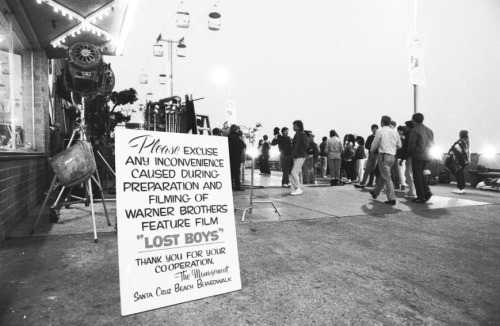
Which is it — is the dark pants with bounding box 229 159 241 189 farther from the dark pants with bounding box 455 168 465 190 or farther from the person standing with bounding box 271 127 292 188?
the dark pants with bounding box 455 168 465 190

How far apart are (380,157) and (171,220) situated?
242 inches

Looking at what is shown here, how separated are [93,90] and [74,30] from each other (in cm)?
260

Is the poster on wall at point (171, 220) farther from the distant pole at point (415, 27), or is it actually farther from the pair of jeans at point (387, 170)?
the distant pole at point (415, 27)

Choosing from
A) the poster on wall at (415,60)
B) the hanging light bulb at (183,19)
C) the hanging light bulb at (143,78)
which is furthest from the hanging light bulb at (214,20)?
the hanging light bulb at (143,78)

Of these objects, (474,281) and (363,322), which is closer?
(363,322)

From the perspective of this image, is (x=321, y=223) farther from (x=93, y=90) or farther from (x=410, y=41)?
(x=410, y=41)

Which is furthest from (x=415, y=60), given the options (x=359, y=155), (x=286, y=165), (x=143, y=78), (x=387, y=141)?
(x=143, y=78)

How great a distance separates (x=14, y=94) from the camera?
215 inches

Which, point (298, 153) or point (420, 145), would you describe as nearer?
point (420, 145)

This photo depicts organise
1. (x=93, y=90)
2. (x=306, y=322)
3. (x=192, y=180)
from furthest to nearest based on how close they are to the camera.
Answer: (x=93, y=90), (x=192, y=180), (x=306, y=322)

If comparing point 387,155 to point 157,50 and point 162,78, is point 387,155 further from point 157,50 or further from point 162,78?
point 162,78

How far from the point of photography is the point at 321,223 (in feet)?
17.2

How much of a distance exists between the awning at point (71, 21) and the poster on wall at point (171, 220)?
4.38m

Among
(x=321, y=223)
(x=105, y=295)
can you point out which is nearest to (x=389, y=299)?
(x=105, y=295)
